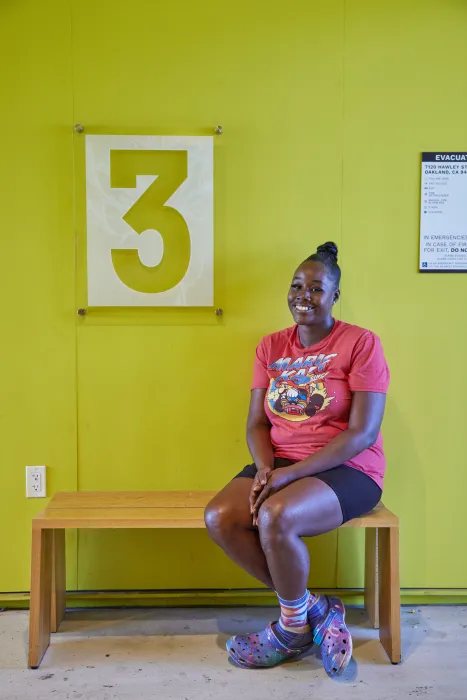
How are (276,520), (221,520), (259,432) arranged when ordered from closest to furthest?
(276,520)
(221,520)
(259,432)

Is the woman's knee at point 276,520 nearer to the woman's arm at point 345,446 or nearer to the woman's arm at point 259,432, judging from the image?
the woman's arm at point 345,446

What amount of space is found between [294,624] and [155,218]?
159cm

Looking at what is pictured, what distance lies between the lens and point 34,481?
219 centimetres

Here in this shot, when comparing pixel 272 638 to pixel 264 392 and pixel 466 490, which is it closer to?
pixel 264 392

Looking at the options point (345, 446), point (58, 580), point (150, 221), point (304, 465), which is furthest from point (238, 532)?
point (150, 221)

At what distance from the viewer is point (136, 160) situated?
7.04 feet

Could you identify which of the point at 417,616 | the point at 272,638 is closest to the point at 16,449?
the point at 272,638

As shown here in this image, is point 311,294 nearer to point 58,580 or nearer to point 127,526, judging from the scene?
point 127,526

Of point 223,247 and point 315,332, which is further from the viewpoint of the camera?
point 223,247

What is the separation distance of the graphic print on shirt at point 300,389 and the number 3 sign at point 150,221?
0.48 metres

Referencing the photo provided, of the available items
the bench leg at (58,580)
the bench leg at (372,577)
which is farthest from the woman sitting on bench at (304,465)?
the bench leg at (58,580)

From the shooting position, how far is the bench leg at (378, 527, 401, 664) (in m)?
1.80

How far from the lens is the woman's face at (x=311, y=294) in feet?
6.20

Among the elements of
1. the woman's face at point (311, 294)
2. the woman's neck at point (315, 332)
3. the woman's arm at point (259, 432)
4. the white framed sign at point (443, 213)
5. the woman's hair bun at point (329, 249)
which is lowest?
the woman's arm at point (259, 432)
